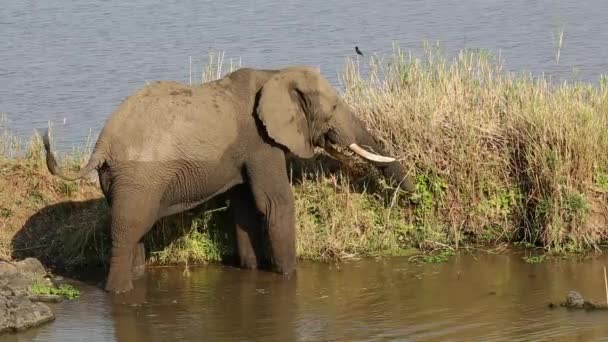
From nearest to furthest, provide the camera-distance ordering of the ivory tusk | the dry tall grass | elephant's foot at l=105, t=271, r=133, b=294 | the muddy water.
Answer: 1. the muddy water
2. elephant's foot at l=105, t=271, r=133, b=294
3. the dry tall grass
4. the ivory tusk

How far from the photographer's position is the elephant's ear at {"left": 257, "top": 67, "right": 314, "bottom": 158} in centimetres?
1166

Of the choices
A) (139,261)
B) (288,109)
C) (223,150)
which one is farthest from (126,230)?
(288,109)

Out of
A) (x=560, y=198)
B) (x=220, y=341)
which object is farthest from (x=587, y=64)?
(x=220, y=341)

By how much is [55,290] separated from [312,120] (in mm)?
2772

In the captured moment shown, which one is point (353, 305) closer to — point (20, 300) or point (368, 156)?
point (368, 156)

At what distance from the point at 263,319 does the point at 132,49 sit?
12.7 m

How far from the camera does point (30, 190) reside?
12742 mm

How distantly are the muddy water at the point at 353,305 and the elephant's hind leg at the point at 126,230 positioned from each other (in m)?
0.16

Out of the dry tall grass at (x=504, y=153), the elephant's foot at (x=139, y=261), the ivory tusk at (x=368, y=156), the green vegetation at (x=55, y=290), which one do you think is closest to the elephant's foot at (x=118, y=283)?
the green vegetation at (x=55, y=290)

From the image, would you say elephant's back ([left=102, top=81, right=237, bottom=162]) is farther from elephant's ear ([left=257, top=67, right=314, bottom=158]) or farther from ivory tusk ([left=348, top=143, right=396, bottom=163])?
ivory tusk ([left=348, top=143, right=396, bottom=163])

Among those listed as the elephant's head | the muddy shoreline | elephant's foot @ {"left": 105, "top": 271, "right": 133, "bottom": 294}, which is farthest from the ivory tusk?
the muddy shoreline

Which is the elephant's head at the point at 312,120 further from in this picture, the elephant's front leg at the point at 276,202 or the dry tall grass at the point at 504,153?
the dry tall grass at the point at 504,153

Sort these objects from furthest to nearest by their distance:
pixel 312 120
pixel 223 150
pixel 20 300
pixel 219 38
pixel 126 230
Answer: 1. pixel 219 38
2. pixel 312 120
3. pixel 223 150
4. pixel 126 230
5. pixel 20 300

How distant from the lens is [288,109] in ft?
38.7
